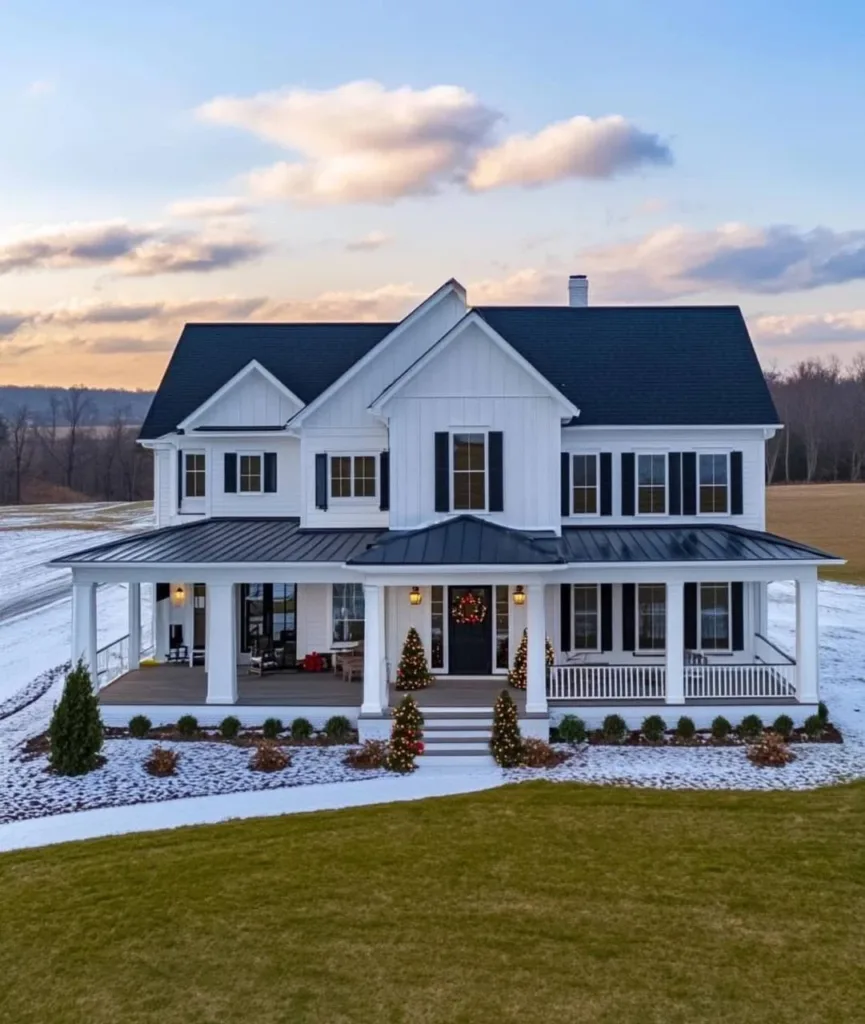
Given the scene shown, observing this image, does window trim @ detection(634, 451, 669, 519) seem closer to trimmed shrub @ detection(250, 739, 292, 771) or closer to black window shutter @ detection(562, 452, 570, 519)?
black window shutter @ detection(562, 452, 570, 519)

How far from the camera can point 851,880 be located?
1041 cm

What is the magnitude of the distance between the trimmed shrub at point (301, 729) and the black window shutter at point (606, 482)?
28.1 ft

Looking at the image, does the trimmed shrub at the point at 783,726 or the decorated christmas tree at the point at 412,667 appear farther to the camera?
the decorated christmas tree at the point at 412,667

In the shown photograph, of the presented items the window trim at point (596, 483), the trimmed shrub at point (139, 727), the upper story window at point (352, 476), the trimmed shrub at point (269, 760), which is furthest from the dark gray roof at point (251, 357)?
the trimmed shrub at point (269, 760)

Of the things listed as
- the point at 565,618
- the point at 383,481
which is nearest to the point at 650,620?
the point at 565,618

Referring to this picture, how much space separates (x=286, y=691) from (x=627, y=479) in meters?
9.31

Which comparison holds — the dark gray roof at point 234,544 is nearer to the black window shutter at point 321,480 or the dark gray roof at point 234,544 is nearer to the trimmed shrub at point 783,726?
the black window shutter at point 321,480

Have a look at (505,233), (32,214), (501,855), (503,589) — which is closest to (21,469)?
(32,214)

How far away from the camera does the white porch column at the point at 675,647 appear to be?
1716cm

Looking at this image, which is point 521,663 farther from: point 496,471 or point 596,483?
point 596,483

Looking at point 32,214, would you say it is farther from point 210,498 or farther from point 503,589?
point 503,589

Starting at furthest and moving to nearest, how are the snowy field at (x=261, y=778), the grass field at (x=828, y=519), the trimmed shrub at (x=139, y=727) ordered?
the grass field at (x=828, y=519)
the trimmed shrub at (x=139, y=727)
the snowy field at (x=261, y=778)

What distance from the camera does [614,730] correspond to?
16578 mm

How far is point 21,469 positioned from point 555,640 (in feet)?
295
